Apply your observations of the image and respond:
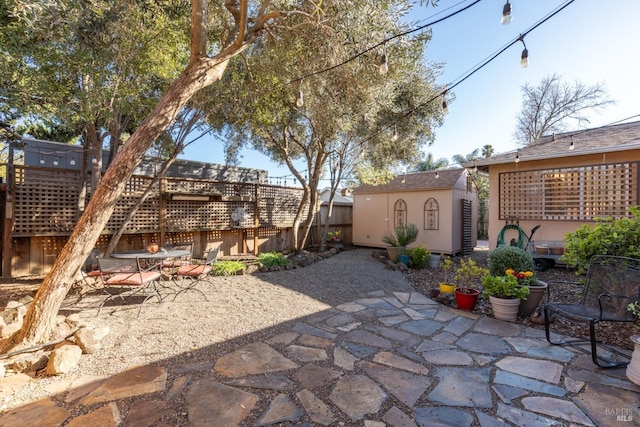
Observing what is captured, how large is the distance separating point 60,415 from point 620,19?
27.6ft

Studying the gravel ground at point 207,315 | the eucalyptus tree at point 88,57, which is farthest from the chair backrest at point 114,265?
the eucalyptus tree at point 88,57

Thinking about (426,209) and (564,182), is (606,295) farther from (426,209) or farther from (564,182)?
(426,209)

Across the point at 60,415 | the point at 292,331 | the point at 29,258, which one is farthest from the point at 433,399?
the point at 29,258

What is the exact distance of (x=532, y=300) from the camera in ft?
12.6

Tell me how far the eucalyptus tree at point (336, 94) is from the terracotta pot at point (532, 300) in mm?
3646

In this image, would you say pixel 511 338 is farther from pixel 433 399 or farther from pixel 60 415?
pixel 60 415

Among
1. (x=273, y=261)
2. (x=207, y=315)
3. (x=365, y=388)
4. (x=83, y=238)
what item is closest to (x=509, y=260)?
(x=365, y=388)

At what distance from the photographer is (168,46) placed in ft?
16.9

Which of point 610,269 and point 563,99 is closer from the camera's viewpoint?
point 610,269

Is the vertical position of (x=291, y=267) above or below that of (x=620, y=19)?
below

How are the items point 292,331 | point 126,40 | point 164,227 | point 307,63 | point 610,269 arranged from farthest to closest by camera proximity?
point 164,227
point 307,63
point 126,40
point 292,331
point 610,269

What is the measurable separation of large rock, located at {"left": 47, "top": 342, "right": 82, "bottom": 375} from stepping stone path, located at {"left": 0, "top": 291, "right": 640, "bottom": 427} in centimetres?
25

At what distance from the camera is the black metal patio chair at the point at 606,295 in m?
2.73

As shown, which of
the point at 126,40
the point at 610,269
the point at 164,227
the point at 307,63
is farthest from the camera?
the point at 164,227
